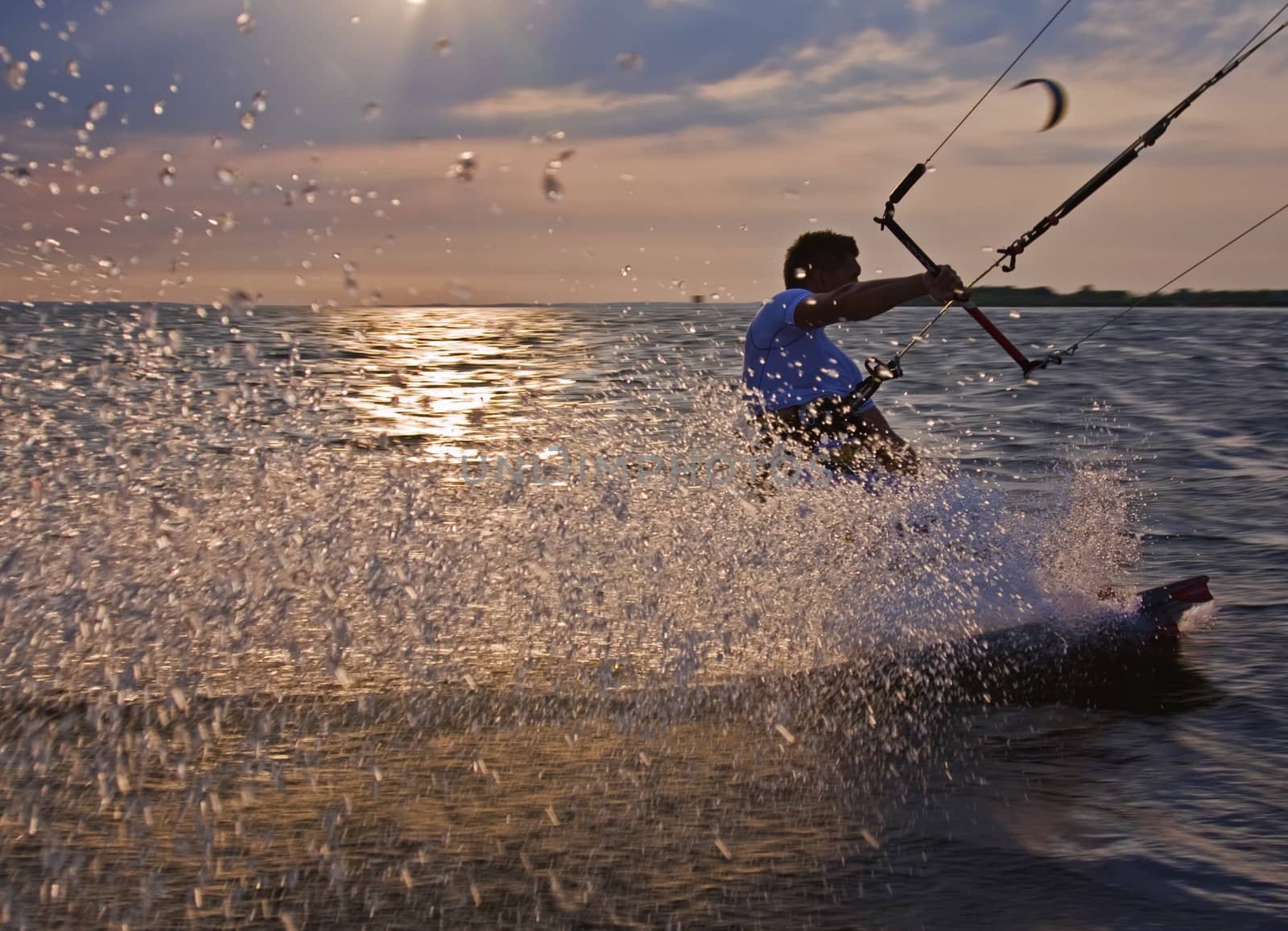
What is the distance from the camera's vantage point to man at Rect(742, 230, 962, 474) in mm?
5969

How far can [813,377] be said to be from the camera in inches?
236

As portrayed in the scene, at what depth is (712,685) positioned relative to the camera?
5.10 metres

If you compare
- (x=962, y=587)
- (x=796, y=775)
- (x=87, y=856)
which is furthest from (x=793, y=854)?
(x=962, y=587)

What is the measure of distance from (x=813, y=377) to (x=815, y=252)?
0.66m

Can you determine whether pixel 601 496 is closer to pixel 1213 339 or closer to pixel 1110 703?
pixel 1110 703

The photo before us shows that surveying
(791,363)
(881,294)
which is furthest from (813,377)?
(881,294)

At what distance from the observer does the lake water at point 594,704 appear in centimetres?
339

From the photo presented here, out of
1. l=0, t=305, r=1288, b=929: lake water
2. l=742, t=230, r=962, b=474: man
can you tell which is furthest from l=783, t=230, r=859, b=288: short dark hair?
l=0, t=305, r=1288, b=929: lake water

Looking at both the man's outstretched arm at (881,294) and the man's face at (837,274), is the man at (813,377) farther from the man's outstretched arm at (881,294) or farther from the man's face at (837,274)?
the man's outstretched arm at (881,294)

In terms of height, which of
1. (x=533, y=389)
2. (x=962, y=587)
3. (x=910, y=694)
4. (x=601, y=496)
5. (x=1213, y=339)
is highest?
(x=1213, y=339)

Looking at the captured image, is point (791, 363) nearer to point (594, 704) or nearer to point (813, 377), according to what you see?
point (813, 377)

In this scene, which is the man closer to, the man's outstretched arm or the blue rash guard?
the blue rash guard

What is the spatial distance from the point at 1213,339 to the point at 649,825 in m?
26.7

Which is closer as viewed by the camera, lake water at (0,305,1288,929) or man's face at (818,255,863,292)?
lake water at (0,305,1288,929)
